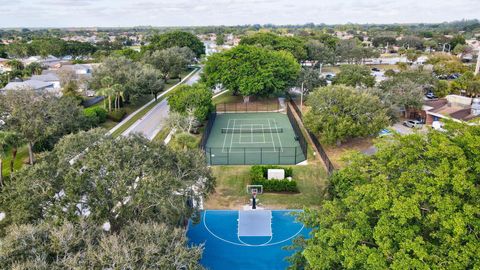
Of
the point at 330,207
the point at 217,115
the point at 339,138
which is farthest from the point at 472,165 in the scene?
the point at 217,115

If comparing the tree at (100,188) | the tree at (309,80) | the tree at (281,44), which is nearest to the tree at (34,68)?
the tree at (281,44)

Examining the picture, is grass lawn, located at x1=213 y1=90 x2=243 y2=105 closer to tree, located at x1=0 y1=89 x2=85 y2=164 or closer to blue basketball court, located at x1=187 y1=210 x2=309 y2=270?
tree, located at x1=0 y1=89 x2=85 y2=164

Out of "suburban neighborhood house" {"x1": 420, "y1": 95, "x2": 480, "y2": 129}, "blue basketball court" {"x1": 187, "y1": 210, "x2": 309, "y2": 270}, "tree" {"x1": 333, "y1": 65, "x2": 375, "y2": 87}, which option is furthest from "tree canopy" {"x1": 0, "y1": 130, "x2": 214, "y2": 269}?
"tree" {"x1": 333, "y1": 65, "x2": 375, "y2": 87}

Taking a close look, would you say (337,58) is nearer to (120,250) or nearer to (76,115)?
(76,115)

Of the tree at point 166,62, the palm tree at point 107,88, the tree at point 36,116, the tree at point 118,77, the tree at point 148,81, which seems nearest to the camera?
the tree at point 36,116

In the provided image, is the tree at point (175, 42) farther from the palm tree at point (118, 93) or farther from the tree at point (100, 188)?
the tree at point (100, 188)

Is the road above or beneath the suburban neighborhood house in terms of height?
beneath

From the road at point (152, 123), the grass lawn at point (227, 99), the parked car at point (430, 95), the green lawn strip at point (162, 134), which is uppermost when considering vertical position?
the parked car at point (430, 95)
